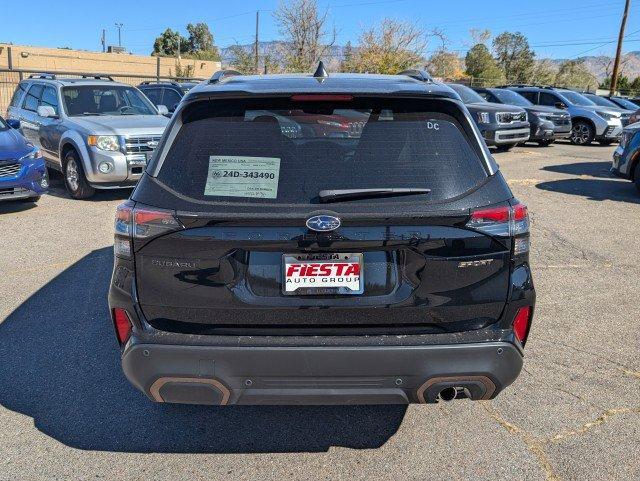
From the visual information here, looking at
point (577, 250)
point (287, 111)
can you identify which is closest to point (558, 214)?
point (577, 250)

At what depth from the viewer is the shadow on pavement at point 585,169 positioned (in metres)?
13.1

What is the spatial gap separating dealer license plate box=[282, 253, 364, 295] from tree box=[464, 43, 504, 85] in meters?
50.2

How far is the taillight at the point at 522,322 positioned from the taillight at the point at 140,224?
62.5 inches

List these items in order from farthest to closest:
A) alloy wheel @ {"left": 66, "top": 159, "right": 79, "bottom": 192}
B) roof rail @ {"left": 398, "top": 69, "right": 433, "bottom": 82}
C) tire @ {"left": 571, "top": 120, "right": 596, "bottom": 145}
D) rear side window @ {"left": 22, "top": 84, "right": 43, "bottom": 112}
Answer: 1. tire @ {"left": 571, "top": 120, "right": 596, "bottom": 145}
2. rear side window @ {"left": 22, "top": 84, "right": 43, "bottom": 112}
3. alloy wheel @ {"left": 66, "top": 159, "right": 79, "bottom": 192}
4. roof rail @ {"left": 398, "top": 69, "right": 433, "bottom": 82}

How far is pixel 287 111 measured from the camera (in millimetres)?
2826

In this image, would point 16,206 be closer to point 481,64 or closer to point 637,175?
point 637,175

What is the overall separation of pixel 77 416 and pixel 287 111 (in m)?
2.11

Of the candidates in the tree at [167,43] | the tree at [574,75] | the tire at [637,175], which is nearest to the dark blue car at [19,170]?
the tire at [637,175]

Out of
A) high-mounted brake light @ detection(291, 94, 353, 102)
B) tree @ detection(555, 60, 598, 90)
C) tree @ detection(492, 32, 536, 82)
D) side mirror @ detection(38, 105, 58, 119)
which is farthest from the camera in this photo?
tree @ detection(555, 60, 598, 90)

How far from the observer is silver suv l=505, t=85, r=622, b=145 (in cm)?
1936

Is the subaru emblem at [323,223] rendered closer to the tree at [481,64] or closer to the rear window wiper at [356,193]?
the rear window wiper at [356,193]

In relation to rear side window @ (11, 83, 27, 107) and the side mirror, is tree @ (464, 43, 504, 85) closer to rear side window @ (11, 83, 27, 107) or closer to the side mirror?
rear side window @ (11, 83, 27, 107)

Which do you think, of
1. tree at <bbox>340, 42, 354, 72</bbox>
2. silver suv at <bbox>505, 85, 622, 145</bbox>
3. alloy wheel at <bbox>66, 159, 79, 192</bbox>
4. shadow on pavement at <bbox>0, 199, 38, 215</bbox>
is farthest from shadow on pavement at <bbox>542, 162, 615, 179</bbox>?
tree at <bbox>340, 42, 354, 72</bbox>

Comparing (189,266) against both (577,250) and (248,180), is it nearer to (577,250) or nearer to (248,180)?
(248,180)
